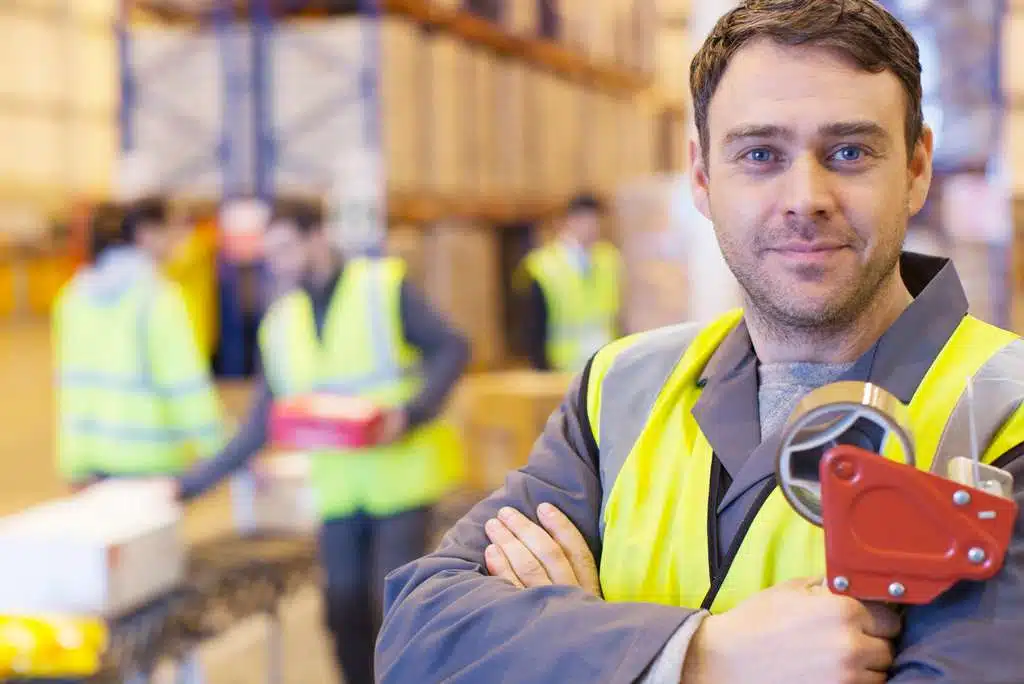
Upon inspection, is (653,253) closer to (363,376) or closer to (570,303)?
(570,303)

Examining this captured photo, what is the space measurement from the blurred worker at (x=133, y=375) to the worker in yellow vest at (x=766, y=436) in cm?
302

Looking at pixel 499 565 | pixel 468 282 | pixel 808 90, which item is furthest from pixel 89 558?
pixel 468 282

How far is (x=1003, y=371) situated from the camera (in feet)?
4.78

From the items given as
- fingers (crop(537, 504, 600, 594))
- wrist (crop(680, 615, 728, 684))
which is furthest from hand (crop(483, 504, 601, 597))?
wrist (crop(680, 615, 728, 684))

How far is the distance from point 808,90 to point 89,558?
2.44 m

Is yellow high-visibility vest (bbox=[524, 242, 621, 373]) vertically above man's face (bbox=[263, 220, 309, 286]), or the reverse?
man's face (bbox=[263, 220, 309, 286])

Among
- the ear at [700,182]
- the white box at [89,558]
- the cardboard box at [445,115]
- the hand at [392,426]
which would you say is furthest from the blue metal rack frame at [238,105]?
the ear at [700,182]

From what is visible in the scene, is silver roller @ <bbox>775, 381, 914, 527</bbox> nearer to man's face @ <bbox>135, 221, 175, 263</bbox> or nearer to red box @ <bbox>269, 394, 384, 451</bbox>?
red box @ <bbox>269, 394, 384, 451</bbox>

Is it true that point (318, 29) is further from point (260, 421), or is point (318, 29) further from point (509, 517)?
point (509, 517)

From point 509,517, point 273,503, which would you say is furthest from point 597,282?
point 509,517

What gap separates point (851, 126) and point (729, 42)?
20 centimetres

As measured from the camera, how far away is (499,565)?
1717 millimetres

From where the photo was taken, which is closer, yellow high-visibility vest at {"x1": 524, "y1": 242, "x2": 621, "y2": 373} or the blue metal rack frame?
the blue metal rack frame

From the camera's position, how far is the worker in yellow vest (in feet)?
4.50
